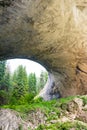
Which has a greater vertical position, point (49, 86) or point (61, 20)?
point (61, 20)

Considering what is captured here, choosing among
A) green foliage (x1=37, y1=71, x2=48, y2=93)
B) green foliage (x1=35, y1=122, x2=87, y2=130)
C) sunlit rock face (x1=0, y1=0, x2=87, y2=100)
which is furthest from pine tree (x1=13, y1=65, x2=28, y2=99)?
green foliage (x1=35, y1=122, x2=87, y2=130)

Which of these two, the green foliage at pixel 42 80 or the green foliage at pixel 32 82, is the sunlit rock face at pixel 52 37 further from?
the green foliage at pixel 42 80

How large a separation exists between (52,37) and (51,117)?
7.71 ft

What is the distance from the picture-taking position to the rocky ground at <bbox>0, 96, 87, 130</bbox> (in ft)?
17.4

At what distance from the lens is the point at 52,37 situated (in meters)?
7.23

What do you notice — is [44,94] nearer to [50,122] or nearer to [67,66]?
[67,66]

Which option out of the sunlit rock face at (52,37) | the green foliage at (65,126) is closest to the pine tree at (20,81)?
the sunlit rock face at (52,37)

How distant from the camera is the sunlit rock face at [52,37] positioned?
19.8 feet

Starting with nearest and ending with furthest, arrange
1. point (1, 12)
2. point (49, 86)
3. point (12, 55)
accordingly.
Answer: point (1, 12), point (12, 55), point (49, 86)

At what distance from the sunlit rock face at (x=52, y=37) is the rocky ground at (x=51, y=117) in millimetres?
1760

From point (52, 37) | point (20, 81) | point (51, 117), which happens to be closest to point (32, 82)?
point (20, 81)

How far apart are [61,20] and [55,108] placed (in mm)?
2347

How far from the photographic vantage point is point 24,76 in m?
18.1

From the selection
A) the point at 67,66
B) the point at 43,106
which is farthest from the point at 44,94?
the point at 43,106
